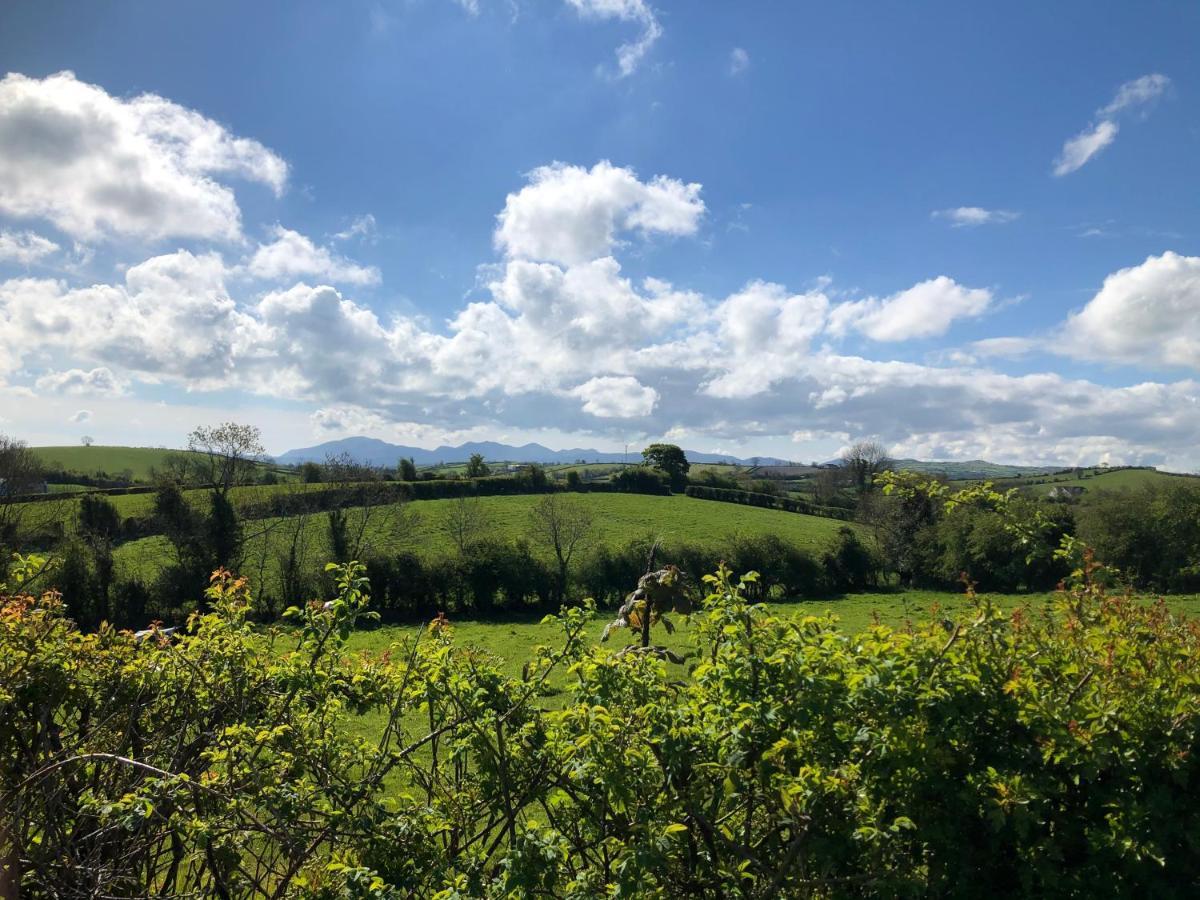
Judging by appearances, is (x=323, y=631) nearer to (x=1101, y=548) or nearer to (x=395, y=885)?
(x=395, y=885)

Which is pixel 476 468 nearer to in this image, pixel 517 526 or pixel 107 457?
pixel 517 526

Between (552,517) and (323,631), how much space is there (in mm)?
40805

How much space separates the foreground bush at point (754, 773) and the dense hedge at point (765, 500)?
68.7m

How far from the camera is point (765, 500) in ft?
234

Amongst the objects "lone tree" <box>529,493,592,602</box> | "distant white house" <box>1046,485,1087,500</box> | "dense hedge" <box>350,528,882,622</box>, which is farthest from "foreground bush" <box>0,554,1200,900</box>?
"lone tree" <box>529,493,592,602</box>

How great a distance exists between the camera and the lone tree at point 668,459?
7868 centimetres

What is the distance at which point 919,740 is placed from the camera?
2.56 metres

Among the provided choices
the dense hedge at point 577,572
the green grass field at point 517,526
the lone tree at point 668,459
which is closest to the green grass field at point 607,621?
the dense hedge at point 577,572

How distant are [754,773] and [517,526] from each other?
48786 mm

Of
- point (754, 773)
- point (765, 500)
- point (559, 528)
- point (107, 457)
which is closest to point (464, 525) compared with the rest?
point (559, 528)

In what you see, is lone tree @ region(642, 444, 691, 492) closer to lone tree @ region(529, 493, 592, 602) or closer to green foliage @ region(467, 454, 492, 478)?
green foliage @ region(467, 454, 492, 478)

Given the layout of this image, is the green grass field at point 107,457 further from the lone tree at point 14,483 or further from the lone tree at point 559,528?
the lone tree at point 559,528

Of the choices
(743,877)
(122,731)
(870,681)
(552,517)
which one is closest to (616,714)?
(743,877)

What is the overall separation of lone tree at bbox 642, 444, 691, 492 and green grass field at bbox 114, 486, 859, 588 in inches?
345
